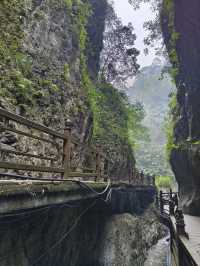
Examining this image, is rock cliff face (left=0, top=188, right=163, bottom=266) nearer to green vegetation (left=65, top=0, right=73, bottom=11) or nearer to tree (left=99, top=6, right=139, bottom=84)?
green vegetation (left=65, top=0, right=73, bottom=11)

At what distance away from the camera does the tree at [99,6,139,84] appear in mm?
28516

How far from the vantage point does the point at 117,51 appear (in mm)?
28641

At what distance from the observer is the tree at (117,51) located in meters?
28.5

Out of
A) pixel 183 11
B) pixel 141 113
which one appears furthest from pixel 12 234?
pixel 141 113

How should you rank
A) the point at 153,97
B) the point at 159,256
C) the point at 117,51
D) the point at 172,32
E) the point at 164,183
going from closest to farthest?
the point at 159,256 < the point at 172,32 < the point at 117,51 < the point at 164,183 < the point at 153,97

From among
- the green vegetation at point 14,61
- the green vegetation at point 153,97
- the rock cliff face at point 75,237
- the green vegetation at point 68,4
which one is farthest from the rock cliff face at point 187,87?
the green vegetation at point 153,97

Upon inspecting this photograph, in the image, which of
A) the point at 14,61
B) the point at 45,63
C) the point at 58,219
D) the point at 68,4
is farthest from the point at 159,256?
the point at 68,4

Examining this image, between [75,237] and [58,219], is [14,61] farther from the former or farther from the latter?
[75,237]

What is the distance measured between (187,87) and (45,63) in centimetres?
894

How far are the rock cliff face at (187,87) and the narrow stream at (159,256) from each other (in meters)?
3.02

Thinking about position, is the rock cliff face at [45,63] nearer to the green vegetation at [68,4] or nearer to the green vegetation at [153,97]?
Answer: the green vegetation at [68,4]

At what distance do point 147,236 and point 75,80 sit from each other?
10.8 m

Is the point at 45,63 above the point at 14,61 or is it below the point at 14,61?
→ above

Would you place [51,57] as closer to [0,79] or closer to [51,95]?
[51,95]
